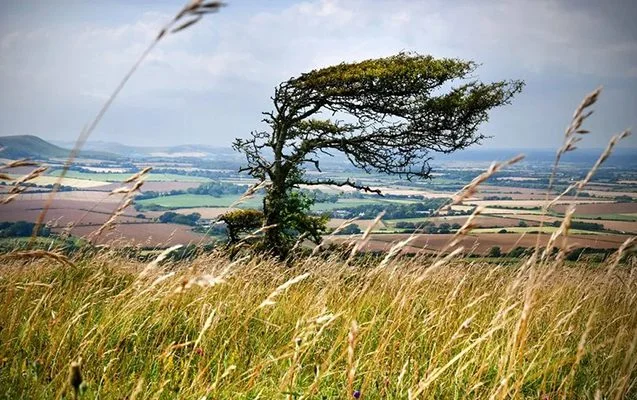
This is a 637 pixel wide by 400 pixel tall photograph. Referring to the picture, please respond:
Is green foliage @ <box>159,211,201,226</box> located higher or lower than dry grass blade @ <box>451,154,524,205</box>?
lower

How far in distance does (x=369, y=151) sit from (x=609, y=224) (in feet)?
96.4

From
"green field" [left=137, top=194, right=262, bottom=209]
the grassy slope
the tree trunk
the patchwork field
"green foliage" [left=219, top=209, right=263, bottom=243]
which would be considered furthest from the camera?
"green field" [left=137, top=194, right=262, bottom=209]

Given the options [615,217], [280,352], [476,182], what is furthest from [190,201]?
[476,182]

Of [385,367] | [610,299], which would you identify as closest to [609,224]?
[610,299]

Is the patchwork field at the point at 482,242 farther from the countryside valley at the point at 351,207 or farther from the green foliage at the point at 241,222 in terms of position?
the green foliage at the point at 241,222

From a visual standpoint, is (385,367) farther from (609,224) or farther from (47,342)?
(609,224)

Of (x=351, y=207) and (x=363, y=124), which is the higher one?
(x=363, y=124)

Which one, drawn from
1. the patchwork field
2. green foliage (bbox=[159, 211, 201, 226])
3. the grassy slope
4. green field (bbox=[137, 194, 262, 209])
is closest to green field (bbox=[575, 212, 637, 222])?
the patchwork field

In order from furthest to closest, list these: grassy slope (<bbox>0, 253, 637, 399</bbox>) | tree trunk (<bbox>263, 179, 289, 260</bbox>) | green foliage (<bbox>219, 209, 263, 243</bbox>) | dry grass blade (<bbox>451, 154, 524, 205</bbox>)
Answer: green foliage (<bbox>219, 209, 263, 243</bbox>) < tree trunk (<bbox>263, 179, 289, 260</bbox>) < grassy slope (<bbox>0, 253, 637, 399</bbox>) < dry grass blade (<bbox>451, 154, 524, 205</bbox>)

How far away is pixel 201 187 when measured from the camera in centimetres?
6956

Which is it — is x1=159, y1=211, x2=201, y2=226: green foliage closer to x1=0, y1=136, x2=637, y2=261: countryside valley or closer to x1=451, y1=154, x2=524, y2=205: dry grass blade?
x1=0, y1=136, x2=637, y2=261: countryside valley

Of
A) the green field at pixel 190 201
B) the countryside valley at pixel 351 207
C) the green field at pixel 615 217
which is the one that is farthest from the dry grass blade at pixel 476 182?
the green field at pixel 190 201

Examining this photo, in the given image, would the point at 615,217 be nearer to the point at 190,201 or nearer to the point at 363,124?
the point at 363,124

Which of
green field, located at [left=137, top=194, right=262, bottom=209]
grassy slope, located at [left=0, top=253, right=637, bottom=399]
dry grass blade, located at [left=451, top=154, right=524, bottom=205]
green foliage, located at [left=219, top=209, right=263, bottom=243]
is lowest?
green field, located at [left=137, top=194, right=262, bottom=209]
